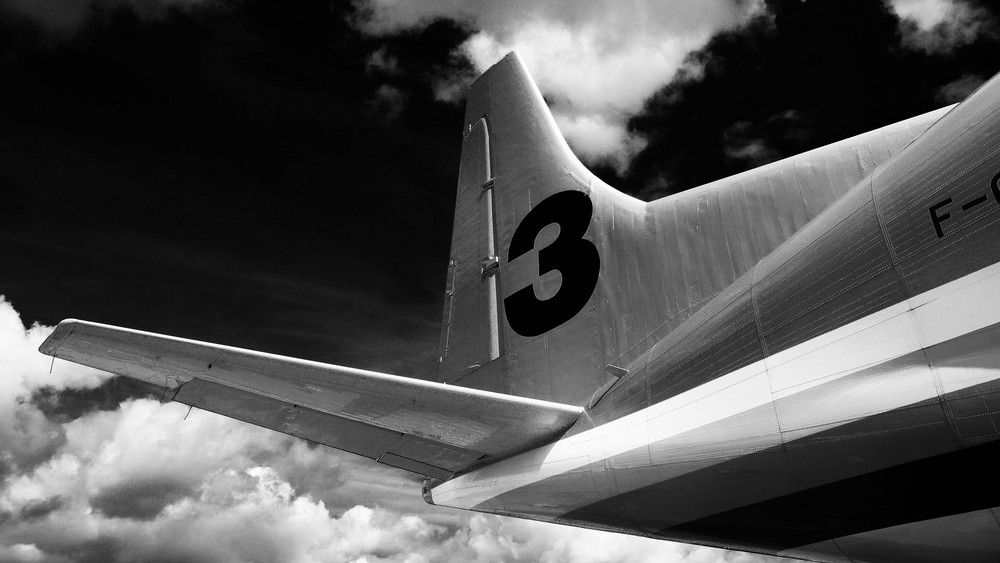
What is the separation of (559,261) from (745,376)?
11.6 feet

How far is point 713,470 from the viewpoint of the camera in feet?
14.9

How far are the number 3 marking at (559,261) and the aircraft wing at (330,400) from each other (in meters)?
1.95

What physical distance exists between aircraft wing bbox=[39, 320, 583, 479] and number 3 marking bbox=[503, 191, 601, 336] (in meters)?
1.95

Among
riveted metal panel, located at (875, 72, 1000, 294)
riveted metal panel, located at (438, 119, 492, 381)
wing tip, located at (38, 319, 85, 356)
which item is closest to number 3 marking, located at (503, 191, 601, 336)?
riveted metal panel, located at (438, 119, 492, 381)

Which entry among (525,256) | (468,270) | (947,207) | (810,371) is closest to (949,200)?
(947,207)

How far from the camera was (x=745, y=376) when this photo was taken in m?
4.60

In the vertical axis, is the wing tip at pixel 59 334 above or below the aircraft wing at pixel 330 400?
above

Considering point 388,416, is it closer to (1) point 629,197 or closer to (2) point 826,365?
(2) point 826,365

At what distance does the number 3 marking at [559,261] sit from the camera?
7387mm

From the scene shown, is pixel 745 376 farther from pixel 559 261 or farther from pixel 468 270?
pixel 468 270

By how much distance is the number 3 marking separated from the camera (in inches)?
291

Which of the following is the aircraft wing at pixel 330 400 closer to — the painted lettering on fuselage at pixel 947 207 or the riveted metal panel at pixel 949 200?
the riveted metal panel at pixel 949 200

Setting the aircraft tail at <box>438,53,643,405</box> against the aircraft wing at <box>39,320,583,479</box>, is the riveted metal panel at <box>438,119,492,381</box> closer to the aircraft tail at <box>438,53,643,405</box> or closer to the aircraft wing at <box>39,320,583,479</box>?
the aircraft tail at <box>438,53,643,405</box>

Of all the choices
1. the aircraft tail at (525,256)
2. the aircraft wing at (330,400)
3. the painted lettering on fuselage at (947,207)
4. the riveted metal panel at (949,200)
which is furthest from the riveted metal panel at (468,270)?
the painted lettering on fuselage at (947,207)
